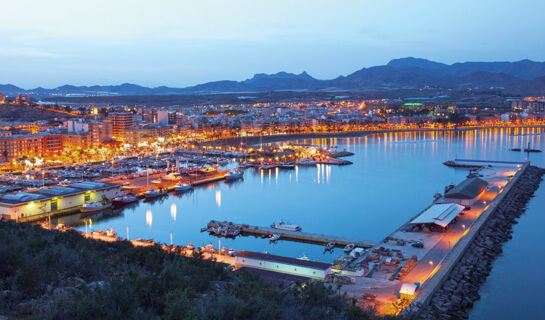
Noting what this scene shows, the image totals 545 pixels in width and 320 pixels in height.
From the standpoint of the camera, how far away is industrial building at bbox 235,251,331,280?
14.2 feet

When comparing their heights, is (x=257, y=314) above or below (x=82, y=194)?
above

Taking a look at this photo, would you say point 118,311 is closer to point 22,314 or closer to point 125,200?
point 22,314

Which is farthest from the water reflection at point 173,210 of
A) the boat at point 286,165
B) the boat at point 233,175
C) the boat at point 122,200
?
the boat at point 286,165

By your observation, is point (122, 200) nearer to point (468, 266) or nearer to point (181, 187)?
point (181, 187)

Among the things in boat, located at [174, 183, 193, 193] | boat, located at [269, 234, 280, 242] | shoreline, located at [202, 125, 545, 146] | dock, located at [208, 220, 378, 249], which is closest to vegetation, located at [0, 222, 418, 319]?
dock, located at [208, 220, 378, 249]

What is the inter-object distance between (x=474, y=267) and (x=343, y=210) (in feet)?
10.5

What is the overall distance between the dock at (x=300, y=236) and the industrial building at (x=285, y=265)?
50.8 inches

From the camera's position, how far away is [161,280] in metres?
2.07

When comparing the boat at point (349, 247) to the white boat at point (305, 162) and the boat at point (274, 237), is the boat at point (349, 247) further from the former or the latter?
the white boat at point (305, 162)

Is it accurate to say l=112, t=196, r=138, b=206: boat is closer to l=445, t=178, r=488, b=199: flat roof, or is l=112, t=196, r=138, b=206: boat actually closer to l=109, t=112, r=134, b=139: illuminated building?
l=445, t=178, r=488, b=199: flat roof

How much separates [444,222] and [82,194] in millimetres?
5527

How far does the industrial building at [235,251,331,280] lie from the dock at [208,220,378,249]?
4.23 feet

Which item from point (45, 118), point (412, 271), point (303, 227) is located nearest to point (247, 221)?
point (303, 227)

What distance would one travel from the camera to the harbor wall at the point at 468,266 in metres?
3.76
